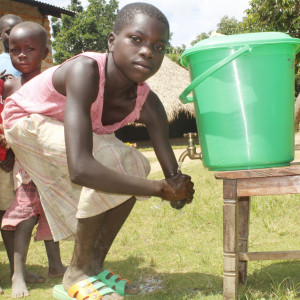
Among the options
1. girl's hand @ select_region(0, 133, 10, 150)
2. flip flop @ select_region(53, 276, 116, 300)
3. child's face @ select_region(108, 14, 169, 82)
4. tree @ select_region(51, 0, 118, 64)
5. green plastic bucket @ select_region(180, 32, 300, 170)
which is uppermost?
tree @ select_region(51, 0, 118, 64)

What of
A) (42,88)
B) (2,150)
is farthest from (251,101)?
(2,150)

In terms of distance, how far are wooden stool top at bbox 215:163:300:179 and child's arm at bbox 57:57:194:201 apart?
199 millimetres

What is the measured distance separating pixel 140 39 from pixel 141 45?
0.02 metres

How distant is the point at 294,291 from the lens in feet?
6.21

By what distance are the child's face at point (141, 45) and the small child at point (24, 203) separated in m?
0.88

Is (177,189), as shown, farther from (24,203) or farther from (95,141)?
(24,203)

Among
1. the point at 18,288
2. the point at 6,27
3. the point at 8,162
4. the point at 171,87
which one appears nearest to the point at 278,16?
the point at 171,87

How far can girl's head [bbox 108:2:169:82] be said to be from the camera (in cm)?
178

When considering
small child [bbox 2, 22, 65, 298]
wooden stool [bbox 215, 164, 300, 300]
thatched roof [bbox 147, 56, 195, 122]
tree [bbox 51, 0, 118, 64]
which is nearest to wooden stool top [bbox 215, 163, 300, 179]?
wooden stool [bbox 215, 164, 300, 300]

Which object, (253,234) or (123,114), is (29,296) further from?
(253,234)

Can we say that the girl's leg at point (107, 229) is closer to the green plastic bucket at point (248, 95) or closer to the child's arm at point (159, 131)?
the child's arm at point (159, 131)

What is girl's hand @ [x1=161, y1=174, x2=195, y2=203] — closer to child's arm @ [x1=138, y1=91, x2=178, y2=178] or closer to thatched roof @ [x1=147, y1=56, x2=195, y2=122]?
child's arm @ [x1=138, y1=91, x2=178, y2=178]

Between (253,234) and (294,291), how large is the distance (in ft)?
3.87

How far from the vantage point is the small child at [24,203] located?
2.21 m
